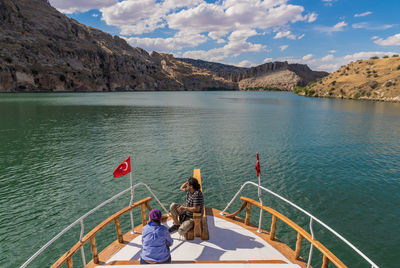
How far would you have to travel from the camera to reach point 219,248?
798 cm

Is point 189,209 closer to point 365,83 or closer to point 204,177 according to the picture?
point 204,177

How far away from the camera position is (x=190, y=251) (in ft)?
25.6

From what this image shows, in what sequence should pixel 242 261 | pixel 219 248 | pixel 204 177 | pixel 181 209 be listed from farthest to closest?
1. pixel 204 177
2. pixel 181 209
3. pixel 219 248
4. pixel 242 261

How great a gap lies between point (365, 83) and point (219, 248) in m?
168

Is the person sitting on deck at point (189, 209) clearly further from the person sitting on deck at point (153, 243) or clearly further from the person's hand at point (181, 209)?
the person sitting on deck at point (153, 243)

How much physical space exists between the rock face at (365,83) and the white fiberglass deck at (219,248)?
475 feet

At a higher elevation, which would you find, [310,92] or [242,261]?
[310,92]

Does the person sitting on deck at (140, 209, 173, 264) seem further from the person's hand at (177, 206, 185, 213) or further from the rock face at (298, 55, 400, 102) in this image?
the rock face at (298, 55, 400, 102)

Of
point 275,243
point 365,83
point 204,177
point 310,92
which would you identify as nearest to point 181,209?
point 275,243

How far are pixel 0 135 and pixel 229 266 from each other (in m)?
41.8

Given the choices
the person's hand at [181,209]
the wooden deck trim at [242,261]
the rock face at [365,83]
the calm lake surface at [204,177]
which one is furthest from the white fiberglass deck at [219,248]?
the rock face at [365,83]

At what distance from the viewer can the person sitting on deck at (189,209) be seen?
815 cm

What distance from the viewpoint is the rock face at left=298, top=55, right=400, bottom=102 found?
407ft

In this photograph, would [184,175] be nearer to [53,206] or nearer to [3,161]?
[53,206]
